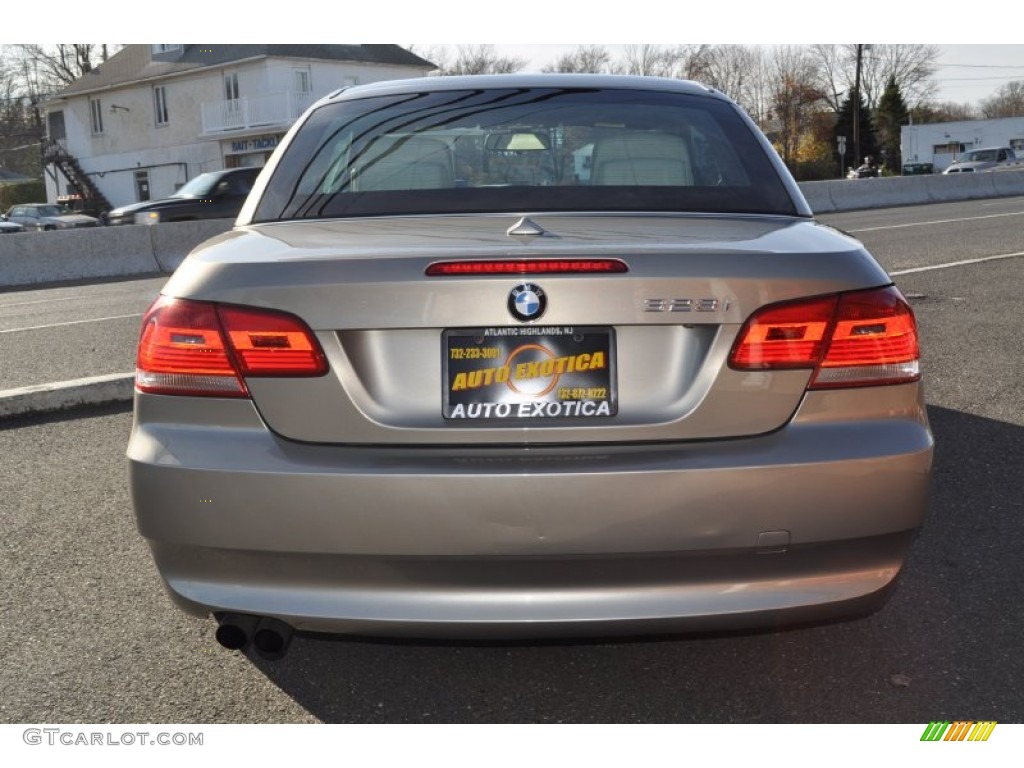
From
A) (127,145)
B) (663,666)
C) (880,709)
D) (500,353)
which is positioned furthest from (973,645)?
(127,145)

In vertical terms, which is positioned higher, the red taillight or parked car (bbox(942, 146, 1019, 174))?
the red taillight

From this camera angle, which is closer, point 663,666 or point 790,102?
point 663,666

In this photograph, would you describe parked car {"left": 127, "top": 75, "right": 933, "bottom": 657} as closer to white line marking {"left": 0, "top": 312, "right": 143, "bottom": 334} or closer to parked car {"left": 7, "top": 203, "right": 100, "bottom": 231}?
white line marking {"left": 0, "top": 312, "right": 143, "bottom": 334}

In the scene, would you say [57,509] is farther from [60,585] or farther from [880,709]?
[880,709]

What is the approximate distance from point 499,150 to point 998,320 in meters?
6.19

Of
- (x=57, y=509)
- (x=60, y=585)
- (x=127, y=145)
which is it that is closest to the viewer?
(x=60, y=585)

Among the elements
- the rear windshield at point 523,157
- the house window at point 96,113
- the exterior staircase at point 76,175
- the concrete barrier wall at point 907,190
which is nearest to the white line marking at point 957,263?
the rear windshield at point 523,157

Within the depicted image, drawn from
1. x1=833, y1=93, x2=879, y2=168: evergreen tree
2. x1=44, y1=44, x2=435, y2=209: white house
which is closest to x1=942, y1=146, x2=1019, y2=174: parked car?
x1=44, y1=44, x2=435, y2=209: white house

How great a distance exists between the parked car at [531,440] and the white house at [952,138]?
82.2 metres

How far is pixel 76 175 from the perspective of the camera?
5788 cm

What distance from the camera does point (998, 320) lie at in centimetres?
861

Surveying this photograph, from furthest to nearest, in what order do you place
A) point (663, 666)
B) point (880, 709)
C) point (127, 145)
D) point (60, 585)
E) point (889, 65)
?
point (889, 65) → point (127, 145) → point (60, 585) → point (663, 666) → point (880, 709)

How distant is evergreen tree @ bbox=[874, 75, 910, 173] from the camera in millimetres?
90812
